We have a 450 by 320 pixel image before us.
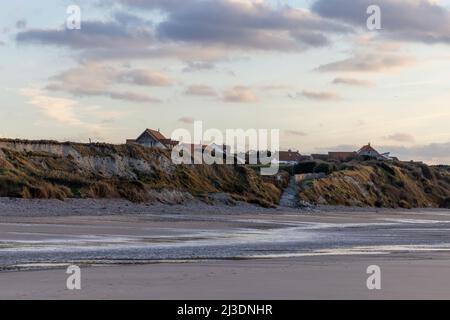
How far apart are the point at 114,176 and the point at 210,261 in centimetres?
3499

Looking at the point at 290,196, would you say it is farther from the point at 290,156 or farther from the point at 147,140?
the point at 290,156

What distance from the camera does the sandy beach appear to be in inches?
469

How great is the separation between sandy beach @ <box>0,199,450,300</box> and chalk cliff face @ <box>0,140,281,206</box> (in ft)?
30.2

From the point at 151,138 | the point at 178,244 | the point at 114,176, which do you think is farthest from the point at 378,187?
the point at 178,244

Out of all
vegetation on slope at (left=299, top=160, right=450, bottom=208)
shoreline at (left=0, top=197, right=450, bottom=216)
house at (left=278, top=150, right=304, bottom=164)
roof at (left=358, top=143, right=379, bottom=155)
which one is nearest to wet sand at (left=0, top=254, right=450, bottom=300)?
shoreline at (left=0, top=197, right=450, bottom=216)

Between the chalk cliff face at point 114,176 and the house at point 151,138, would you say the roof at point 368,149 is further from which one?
the chalk cliff face at point 114,176

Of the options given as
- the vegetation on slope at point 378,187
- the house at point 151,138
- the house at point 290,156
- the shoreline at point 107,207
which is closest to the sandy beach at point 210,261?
the shoreline at point 107,207

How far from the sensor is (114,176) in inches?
1997

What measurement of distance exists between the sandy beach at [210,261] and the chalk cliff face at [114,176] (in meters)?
9.22

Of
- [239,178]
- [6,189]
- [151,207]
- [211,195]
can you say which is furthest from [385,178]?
[6,189]

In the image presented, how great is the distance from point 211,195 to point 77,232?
24851mm

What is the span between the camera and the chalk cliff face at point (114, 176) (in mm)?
41562

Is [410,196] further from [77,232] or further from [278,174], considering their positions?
[77,232]
